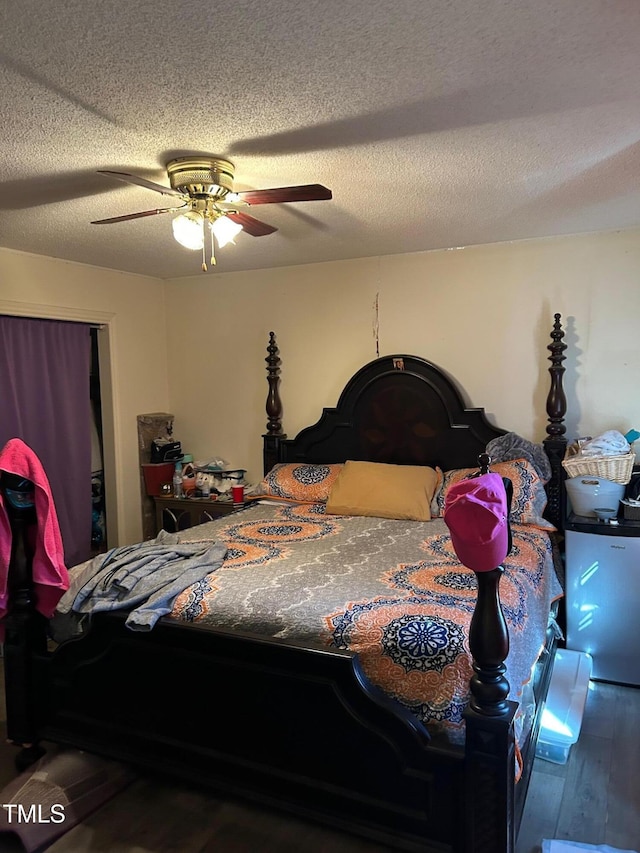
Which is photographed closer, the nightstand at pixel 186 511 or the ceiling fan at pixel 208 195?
the ceiling fan at pixel 208 195

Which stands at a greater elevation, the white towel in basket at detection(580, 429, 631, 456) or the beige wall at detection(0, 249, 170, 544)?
the beige wall at detection(0, 249, 170, 544)

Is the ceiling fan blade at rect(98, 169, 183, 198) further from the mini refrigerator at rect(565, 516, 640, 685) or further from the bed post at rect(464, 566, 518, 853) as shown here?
the mini refrigerator at rect(565, 516, 640, 685)

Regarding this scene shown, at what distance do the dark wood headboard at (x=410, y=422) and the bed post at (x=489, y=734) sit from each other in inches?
76.0

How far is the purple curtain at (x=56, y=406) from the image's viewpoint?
12.1ft

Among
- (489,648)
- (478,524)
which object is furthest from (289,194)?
(489,648)

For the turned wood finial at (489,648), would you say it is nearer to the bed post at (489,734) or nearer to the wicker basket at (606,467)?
the bed post at (489,734)

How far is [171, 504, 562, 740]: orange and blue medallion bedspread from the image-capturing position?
185 cm

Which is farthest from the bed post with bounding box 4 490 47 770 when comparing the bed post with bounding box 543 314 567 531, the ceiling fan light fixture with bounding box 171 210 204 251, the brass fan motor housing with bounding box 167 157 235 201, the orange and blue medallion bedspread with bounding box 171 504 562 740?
the bed post with bounding box 543 314 567 531

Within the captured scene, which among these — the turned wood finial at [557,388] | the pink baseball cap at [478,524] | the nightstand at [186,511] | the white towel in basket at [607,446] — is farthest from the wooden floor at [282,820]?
the nightstand at [186,511]

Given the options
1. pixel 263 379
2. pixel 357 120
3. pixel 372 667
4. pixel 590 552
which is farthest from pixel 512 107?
pixel 263 379

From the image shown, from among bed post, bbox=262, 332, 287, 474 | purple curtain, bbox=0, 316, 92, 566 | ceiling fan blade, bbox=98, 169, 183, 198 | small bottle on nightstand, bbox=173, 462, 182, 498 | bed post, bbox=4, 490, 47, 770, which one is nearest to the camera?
ceiling fan blade, bbox=98, 169, 183, 198

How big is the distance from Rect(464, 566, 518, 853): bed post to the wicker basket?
172cm

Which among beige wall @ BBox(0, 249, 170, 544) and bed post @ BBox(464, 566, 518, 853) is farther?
beige wall @ BBox(0, 249, 170, 544)

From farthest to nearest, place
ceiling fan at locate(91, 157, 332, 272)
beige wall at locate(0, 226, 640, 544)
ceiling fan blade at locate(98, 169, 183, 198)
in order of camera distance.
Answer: beige wall at locate(0, 226, 640, 544)
ceiling fan at locate(91, 157, 332, 272)
ceiling fan blade at locate(98, 169, 183, 198)
